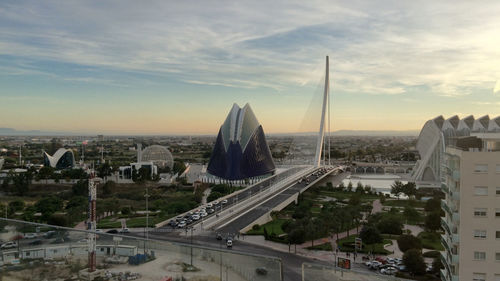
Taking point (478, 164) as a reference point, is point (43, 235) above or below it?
below

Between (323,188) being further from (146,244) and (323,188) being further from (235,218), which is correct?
(146,244)

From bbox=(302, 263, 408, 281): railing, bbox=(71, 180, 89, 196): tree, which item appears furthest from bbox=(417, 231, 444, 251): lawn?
bbox=(71, 180, 89, 196): tree

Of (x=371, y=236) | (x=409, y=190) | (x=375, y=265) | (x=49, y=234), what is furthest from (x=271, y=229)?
(x=49, y=234)

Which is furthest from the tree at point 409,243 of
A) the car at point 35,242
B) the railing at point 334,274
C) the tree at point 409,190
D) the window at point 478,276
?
the tree at point 409,190

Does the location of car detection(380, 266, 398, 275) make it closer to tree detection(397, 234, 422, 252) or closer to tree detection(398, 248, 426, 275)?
tree detection(398, 248, 426, 275)

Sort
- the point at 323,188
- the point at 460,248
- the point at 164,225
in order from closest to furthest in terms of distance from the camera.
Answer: the point at 460,248
the point at 164,225
the point at 323,188

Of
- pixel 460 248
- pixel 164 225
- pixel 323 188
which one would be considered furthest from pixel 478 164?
pixel 323 188

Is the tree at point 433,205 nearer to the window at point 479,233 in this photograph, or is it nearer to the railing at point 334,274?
the window at point 479,233
